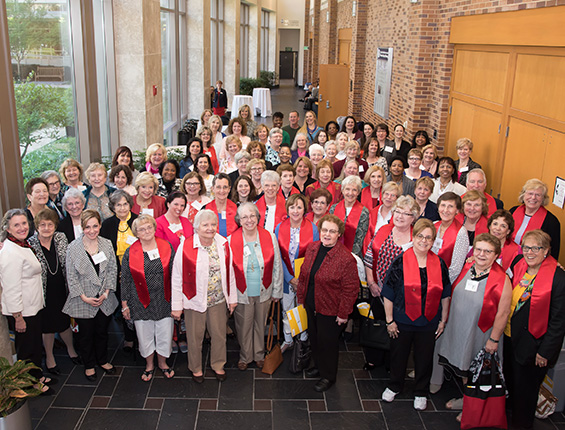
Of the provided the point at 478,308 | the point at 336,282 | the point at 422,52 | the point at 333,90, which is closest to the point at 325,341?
the point at 336,282

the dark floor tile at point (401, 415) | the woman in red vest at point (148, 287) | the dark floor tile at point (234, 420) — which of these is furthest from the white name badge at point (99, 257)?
the dark floor tile at point (401, 415)

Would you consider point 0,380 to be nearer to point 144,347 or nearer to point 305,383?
point 144,347

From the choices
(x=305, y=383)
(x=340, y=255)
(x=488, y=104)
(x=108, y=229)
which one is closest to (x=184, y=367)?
(x=305, y=383)

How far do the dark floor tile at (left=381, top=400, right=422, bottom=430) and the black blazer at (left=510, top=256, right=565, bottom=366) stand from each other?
959 mm

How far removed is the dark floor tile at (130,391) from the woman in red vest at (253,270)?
3.24ft

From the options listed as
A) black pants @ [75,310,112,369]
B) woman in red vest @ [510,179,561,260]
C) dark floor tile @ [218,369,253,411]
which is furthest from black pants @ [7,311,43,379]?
woman in red vest @ [510,179,561,260]

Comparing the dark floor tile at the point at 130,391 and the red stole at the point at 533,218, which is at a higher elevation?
the red stole at the point at 533,218

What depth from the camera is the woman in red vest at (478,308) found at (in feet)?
12.6

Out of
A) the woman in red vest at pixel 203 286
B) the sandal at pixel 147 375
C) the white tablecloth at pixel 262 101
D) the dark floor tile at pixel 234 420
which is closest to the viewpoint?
the dark floor tile at pixel 234 420

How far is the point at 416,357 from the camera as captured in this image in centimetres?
425

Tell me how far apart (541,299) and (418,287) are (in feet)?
2.91

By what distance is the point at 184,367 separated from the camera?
190 inches

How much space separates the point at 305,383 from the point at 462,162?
369cm

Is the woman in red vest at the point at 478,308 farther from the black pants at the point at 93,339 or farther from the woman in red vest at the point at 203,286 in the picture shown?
the black pants at the point at 93,339
